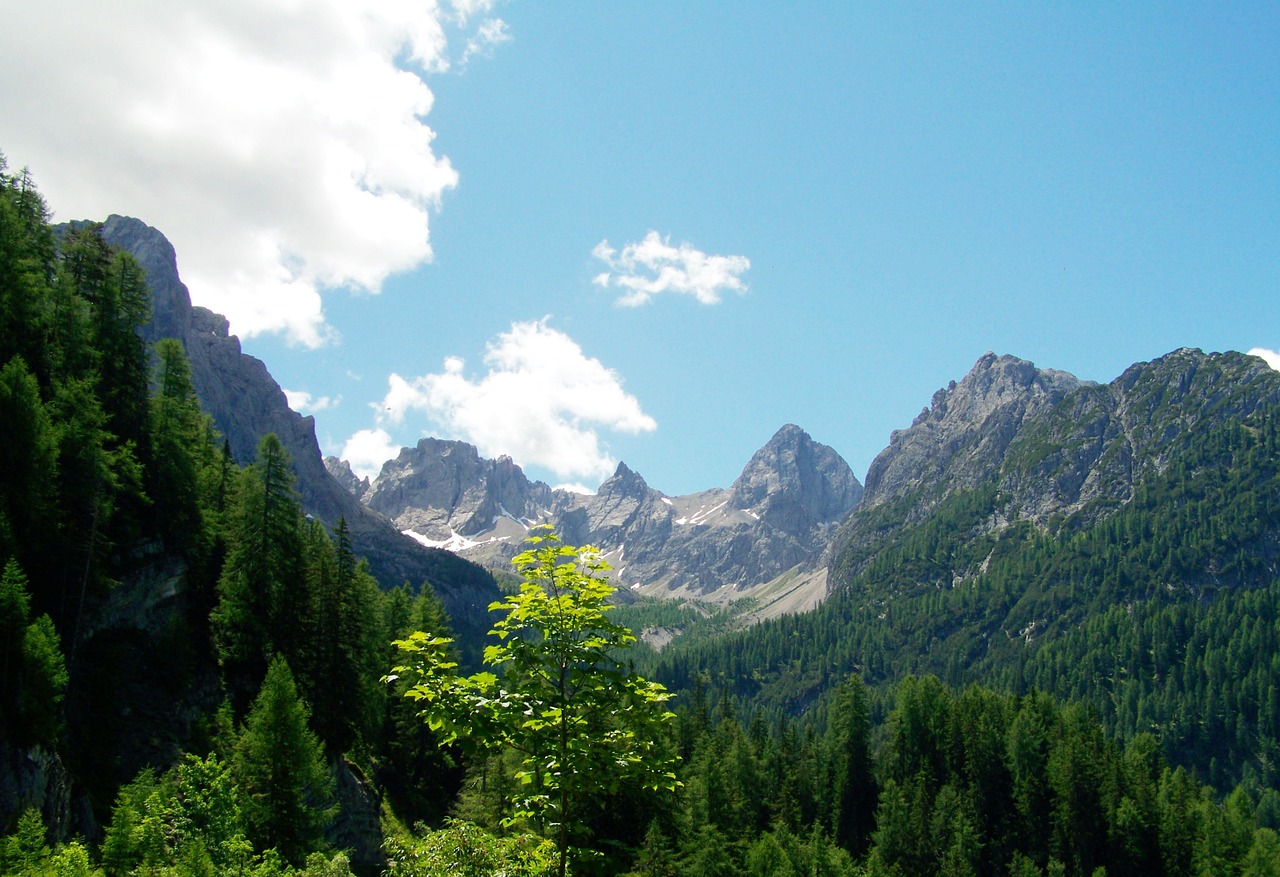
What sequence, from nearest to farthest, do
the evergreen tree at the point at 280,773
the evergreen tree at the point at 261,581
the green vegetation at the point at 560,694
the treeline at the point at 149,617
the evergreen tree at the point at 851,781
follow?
the green vegetation at the point at 560,694
the treeline at the point at 149,617
the evergreen tree at the point at 280,773
the evergreen tree at the point at 261,581
the evergreen tree at the point at 851,781

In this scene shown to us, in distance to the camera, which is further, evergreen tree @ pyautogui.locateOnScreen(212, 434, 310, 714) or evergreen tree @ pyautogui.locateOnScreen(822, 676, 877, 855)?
evergreen tree @ pyautogui.locateOnScreen(822, 676, 877, 855)

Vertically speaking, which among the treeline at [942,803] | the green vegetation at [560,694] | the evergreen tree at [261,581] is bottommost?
the treeline at [942,803]

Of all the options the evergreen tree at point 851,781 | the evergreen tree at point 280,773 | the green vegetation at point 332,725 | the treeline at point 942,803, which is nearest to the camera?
the green vegetation at point 332,725

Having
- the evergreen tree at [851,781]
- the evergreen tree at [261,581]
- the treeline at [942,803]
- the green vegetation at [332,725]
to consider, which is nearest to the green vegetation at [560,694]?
the green vegetation at [332,725]

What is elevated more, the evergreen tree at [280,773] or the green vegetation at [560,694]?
the green vegetation at [560,694]

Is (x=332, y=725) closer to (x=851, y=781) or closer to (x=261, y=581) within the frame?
(x=261, y=581)

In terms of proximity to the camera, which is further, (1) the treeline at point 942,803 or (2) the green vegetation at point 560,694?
(1) the treeline at point 942,803

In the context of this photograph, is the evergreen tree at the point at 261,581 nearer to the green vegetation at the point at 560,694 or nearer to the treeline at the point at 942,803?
the treeline at the point at 942,803

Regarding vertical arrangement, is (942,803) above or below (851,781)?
below

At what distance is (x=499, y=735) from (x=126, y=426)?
4972 cm

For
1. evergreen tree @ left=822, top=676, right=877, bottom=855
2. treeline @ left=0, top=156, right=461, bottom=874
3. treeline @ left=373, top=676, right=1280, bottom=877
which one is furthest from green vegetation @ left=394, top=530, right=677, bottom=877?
evergreen tree @ left=822, top=676, right=877, bottom=855

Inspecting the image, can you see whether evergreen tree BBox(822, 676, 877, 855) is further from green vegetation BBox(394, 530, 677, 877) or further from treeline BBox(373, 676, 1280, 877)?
green vegetation BBox(394, 530, 677, 877)

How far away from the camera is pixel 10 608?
102 feet

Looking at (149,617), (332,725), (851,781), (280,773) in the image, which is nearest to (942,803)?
(851,781)
